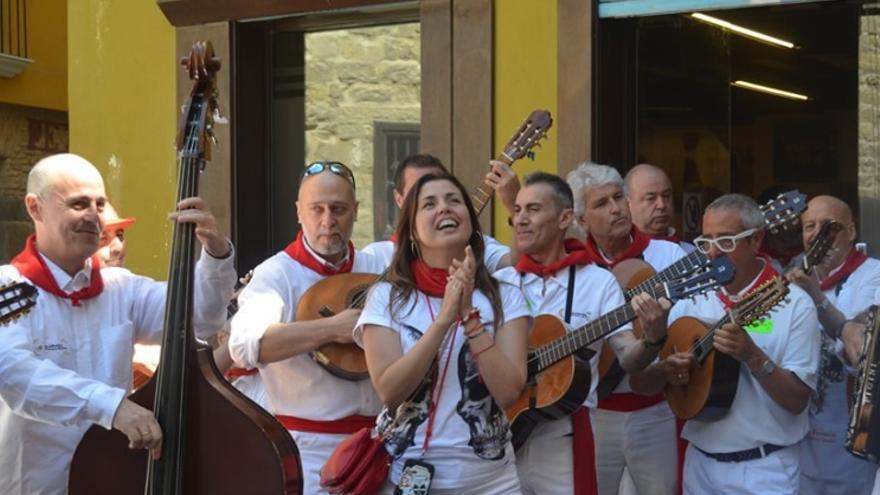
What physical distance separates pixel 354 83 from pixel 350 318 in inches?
158

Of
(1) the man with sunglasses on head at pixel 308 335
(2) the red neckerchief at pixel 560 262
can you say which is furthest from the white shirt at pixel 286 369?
(2) the red neckerchief at pixel 560 262

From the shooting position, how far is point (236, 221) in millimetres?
8750

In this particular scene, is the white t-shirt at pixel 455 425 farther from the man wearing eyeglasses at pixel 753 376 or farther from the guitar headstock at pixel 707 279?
the man wearing eyeglasses at pixel 753 376

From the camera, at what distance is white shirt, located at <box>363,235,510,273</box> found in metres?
5.60

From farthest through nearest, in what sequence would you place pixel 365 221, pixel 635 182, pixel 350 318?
pixel 365 221 → pixel 635 182 → pixel 350 318

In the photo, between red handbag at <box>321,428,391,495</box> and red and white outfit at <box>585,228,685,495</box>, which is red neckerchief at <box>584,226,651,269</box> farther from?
red handbag at <box>321,428,391,495</box>

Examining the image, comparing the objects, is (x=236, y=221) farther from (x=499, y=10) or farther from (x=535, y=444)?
(x=535, y=444)

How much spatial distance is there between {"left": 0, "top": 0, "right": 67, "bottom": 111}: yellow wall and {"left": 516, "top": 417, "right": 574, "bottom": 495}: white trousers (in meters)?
12.2

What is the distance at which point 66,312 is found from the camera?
463 cm

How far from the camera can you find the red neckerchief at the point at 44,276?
459 centimetres

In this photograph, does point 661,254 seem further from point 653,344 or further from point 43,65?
point 43,65

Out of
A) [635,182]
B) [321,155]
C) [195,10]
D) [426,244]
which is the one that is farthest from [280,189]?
[426,244]

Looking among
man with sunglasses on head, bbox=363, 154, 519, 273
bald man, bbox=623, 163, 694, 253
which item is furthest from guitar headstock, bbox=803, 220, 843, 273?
man with sunglasses on head, bbox=363, 154, 519, 273

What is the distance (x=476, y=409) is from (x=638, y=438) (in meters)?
1.68
